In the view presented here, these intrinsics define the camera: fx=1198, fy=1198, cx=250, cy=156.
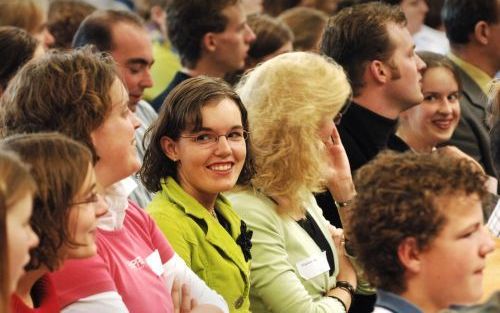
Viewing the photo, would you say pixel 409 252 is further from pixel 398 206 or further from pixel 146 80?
pixel 146 80

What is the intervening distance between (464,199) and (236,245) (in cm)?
88

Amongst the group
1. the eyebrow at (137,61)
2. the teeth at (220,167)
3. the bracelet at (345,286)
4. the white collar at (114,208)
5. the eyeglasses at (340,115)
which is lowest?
the bracelet at (345,286)

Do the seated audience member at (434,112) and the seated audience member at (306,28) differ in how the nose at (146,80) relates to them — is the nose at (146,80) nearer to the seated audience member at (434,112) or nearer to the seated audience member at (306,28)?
the seated audience member at (434,112)

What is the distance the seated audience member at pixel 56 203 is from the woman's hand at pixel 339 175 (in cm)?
156

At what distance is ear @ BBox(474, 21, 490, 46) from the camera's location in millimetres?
5828

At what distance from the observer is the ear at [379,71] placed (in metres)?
4.62

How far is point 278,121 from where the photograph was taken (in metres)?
3.65

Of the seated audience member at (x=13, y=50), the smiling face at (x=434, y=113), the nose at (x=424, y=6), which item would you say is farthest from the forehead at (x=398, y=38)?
the nose at (x=424, y=6)

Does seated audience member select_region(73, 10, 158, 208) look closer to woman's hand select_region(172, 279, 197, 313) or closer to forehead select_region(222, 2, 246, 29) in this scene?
forehead select_region(222, 2, 246, 29)

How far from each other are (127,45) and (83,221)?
7.93 ft

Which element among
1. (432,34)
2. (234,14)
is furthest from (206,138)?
(432,34)

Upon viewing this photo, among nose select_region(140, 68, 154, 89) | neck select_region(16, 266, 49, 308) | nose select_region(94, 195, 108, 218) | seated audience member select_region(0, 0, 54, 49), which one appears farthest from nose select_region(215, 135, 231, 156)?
seated audience member select_region(0, 0, 54, 49)

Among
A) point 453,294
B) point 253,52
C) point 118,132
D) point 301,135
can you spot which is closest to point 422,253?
point 453,294

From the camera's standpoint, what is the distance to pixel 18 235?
2.13m
